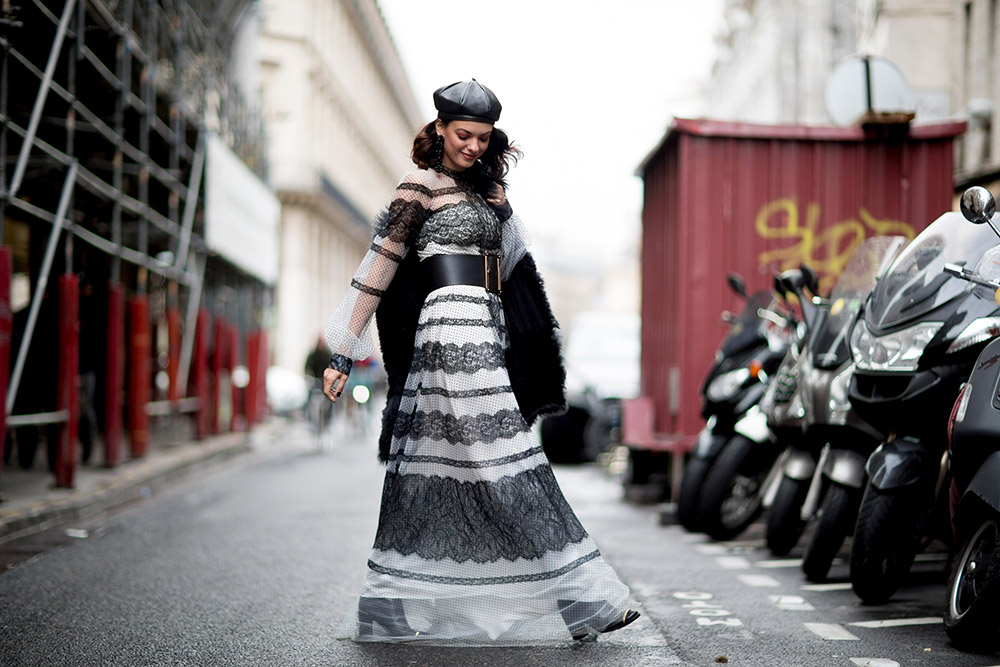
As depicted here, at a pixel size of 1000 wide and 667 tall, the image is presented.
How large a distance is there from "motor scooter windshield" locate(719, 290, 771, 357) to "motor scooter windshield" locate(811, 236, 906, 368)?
156 centimetres

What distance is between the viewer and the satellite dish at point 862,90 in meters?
10.2

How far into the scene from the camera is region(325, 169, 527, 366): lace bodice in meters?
4.62

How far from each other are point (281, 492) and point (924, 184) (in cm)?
569

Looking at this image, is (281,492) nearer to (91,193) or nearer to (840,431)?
(91,193)

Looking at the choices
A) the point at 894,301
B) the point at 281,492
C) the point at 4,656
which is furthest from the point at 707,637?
the point at 281,492

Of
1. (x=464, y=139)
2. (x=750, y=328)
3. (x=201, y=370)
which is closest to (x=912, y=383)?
(x=464, y=139)

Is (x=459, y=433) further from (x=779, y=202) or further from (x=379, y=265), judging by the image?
(x=779, y=202)

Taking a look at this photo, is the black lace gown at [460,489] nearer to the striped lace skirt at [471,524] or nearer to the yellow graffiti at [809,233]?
the striped lace skirt at [471,524]

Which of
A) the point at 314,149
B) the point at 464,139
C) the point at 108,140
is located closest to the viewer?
the point at 464,139

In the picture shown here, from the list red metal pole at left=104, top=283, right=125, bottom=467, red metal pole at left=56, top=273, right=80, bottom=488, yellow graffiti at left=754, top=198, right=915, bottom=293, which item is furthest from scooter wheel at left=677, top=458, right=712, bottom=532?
red metal pole at left=104, top=283, right=125, bottom=467

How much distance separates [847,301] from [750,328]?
5.80 ft

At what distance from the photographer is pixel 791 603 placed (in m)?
5.56

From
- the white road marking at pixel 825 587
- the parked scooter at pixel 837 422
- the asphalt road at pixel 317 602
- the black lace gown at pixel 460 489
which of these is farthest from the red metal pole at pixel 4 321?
the white road marking at pixel 825 587

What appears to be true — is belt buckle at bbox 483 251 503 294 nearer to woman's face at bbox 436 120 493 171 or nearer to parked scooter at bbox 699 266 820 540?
woman's face at bbox 436 120 493 171
